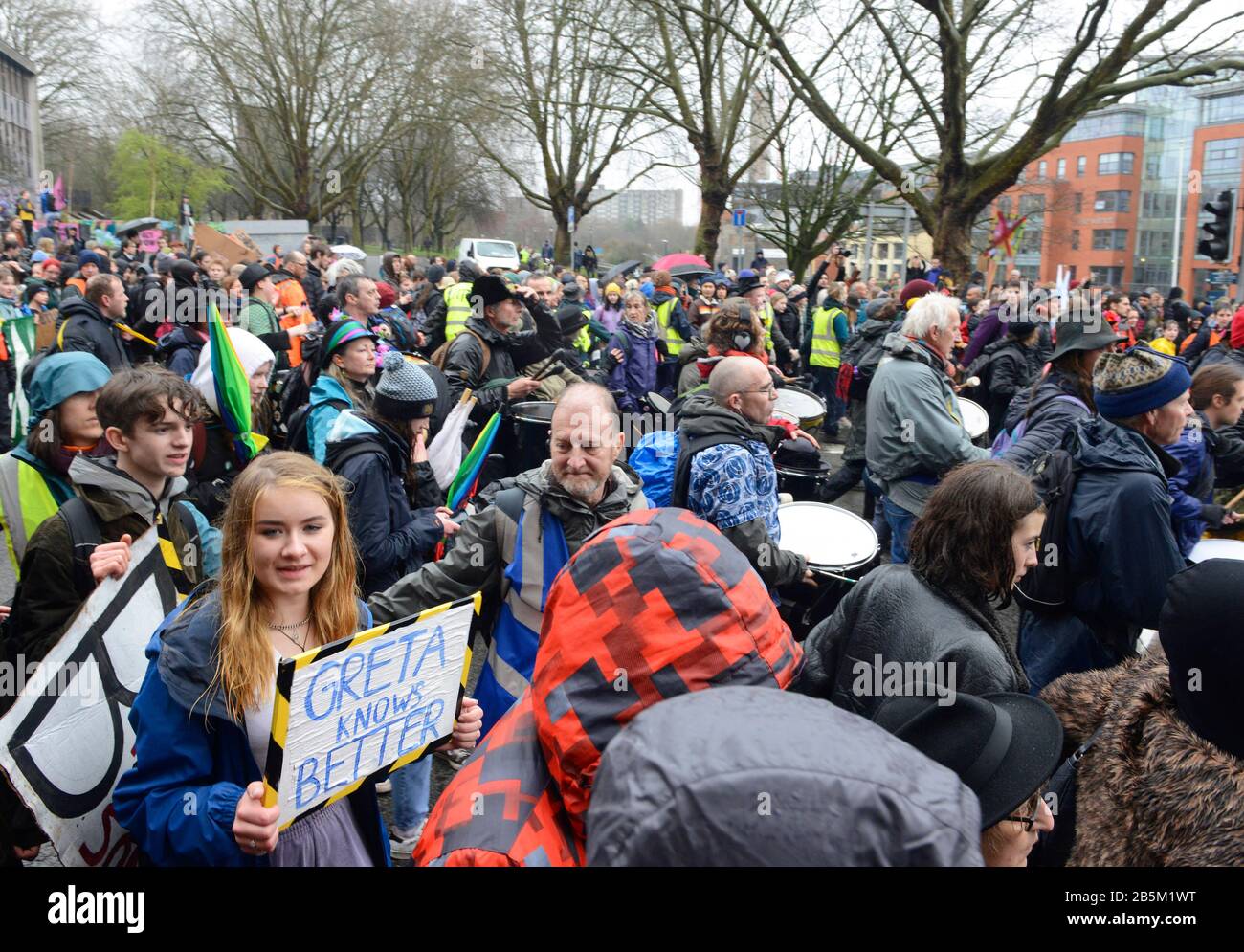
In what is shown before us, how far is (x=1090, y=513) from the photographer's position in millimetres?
3422

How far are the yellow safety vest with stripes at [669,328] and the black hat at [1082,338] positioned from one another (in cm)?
591

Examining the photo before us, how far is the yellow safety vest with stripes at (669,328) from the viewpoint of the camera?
1075 cm

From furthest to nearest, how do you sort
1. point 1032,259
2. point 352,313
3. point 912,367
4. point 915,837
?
point 1032,259 < point 352,313 < point 912,367 < point 915,837

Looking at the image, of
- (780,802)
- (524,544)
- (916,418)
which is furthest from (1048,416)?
(780,802)

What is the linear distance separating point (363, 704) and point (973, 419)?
5.46 metres

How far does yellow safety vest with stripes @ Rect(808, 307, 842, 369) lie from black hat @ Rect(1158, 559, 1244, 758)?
10378 millimetres

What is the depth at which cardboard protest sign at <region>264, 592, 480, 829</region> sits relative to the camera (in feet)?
5.48

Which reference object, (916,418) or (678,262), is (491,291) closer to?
(916,418)

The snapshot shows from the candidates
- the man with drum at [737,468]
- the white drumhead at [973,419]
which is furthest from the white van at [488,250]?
the man with drum at [737,468]

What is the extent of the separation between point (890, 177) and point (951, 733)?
749 inches

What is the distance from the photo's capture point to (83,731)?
87.1 inches
